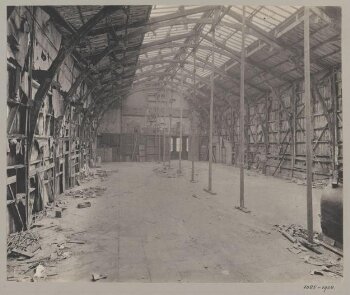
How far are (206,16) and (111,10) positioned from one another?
23.5ft

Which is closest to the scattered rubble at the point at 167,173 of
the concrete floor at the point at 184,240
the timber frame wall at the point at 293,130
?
the timber frame wall at the point at 293,130

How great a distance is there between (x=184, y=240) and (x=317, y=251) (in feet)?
7.57

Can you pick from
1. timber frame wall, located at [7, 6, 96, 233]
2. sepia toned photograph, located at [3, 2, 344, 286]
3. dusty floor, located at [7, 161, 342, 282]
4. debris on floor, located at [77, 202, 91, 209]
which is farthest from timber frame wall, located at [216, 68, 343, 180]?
timber frame wall, located at [7, 6, 96, 233]

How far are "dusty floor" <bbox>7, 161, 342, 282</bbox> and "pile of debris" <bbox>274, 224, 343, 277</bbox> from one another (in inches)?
5.3

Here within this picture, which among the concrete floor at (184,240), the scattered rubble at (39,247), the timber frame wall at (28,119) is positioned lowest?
the concrete floor at (184,240)

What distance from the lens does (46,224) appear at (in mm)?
6113

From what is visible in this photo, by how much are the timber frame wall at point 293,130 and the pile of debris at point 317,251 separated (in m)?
7.71

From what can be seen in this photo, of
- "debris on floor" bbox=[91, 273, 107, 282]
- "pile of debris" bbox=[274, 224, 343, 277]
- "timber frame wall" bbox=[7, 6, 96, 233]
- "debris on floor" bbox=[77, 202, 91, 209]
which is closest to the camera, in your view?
"debris on floor" bbox=[91, 273, 107, 282]

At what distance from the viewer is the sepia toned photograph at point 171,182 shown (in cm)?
430

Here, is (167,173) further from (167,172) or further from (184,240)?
(184,240)

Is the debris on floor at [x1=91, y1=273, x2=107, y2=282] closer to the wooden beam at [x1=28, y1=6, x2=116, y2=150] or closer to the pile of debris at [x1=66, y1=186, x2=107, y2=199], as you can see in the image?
the wooden beam at [x1=28, y1=6, x2=116, y2=150]

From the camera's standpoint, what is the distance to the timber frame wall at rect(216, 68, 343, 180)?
1225 centimetres

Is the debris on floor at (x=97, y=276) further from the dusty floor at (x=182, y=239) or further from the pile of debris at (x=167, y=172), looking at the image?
the pile of debris at (x=167, y=172)

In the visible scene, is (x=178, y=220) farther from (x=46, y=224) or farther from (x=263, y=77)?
(x=263, y=77)
